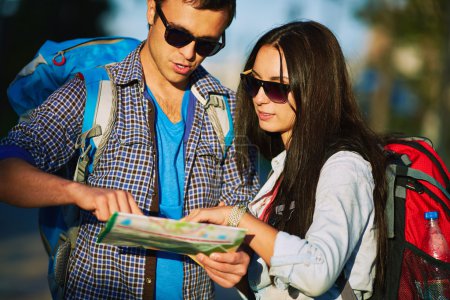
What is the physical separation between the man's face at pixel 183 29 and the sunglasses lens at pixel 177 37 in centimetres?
2

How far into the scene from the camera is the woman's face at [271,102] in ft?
10.1

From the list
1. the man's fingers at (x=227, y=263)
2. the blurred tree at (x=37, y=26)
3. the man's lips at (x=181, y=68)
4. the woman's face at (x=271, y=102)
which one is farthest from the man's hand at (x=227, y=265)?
the blurred tree at (x=37, y=26)

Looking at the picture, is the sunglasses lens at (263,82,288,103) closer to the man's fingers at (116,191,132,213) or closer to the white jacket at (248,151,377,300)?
the white jacket at (248,151,377,300)

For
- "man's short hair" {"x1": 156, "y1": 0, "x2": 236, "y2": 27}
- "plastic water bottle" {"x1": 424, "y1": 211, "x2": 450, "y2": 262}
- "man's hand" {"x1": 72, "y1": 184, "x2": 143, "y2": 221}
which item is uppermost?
"man's short hair" {"x1": 156, "y1": 0, "x2": 236, "y2": 27}

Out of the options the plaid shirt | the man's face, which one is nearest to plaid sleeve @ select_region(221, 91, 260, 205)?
the plaid shirt

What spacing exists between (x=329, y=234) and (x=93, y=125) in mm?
1177

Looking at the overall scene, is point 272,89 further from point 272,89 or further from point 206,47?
point 206,47

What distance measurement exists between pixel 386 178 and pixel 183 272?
1004 millimetres

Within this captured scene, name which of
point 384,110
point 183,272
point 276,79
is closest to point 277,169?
point 276,79

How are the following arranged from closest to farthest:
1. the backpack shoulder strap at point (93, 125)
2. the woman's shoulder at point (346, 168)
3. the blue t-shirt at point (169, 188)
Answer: the woman's shoulder at point (346, 168) < the backpack shoulder strap at point (93, 125) < the blue t-shirt at point (169, 188)

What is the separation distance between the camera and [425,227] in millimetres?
2836

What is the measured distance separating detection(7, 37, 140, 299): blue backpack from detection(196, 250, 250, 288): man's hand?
2.30 ft

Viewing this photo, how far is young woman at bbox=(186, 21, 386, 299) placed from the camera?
244 centimetres

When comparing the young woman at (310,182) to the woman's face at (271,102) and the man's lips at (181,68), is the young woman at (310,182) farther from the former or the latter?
the man's lips at (181,68)
